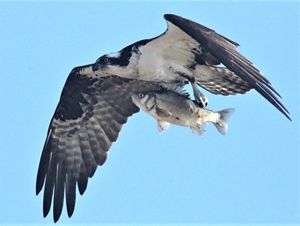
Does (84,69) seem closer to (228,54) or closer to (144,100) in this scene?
(144,100)

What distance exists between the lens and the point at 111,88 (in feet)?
46.3

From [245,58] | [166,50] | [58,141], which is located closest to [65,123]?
[58,141]

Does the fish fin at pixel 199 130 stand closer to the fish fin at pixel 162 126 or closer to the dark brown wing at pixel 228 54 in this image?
the fish fin at pixel 162 126

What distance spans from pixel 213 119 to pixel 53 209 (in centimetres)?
233

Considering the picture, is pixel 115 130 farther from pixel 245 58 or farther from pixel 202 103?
pixel 245 58

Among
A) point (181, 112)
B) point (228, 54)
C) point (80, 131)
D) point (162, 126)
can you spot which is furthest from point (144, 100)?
point (228, 54)

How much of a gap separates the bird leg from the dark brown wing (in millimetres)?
648

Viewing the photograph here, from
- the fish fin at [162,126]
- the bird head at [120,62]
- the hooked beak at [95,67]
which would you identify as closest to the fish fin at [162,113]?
the fish fin at [162,126]

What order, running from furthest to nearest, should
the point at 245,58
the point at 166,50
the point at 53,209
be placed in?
the point at 53,209 < the point at 166,50 < the point at 245,58

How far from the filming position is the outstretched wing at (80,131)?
1397 centimetres

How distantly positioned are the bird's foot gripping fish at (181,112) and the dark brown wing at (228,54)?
0.73 metres

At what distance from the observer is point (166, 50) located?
13.0 meters

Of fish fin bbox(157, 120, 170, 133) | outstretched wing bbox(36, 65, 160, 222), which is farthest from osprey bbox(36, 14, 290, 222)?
fish fin bbox(157, 120, 170, 133)

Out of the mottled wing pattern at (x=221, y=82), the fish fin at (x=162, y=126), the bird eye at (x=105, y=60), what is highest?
the bird eye at (x=105, y=60)
